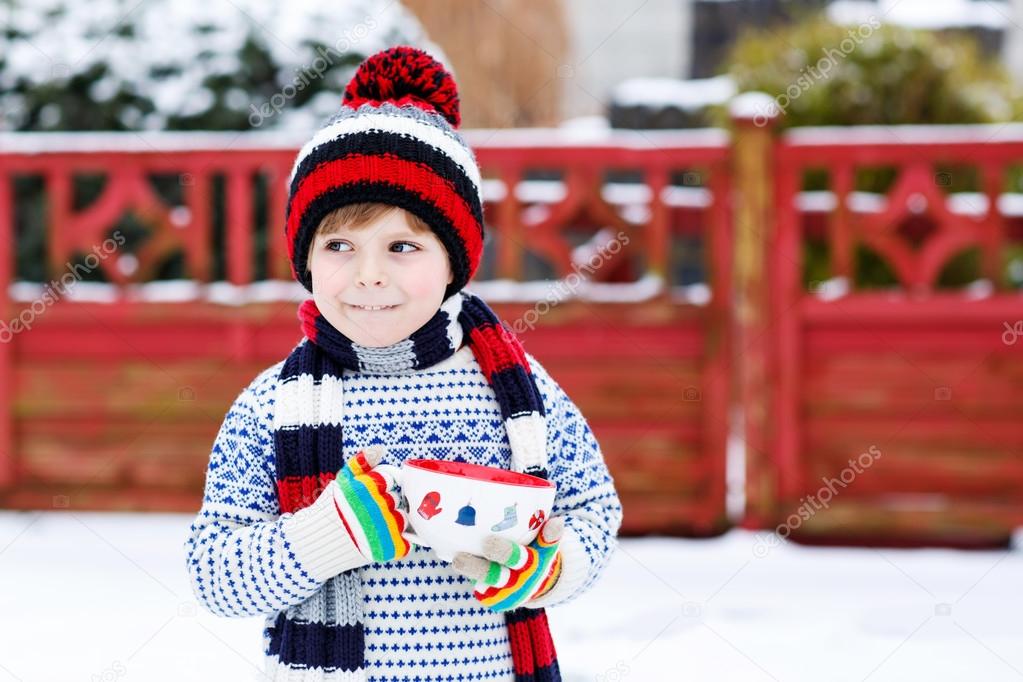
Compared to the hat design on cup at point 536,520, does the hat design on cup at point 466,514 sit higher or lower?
higher

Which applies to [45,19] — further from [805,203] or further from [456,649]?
[456,649]

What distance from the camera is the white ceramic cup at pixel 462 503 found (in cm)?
145

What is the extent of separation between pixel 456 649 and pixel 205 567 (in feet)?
1.11

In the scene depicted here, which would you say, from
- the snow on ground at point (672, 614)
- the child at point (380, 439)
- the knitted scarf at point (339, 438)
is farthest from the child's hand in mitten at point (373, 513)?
the snow on ground at point (672, 614)

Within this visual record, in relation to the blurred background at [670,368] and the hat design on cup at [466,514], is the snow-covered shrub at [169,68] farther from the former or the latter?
the hat design on cup at [466,514]

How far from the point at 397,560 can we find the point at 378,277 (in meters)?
0.37

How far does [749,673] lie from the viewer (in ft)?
10.2

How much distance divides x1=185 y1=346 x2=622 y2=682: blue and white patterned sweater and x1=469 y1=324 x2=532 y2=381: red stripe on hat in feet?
0.08

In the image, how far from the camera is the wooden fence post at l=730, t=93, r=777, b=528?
4312 millimetres

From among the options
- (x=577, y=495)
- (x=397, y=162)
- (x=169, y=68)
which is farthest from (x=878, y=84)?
(x=397, y=162)

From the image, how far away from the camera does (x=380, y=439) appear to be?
1.62 meters

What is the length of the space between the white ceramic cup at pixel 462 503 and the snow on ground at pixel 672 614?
145 cm

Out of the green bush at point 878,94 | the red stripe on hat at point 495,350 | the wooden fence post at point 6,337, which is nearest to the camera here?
the red stripe on hat at point 495,350

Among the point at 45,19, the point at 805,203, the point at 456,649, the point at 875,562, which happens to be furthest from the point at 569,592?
the point at 45,19
